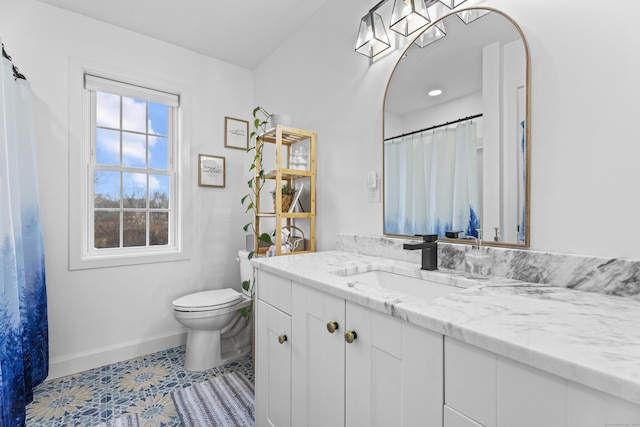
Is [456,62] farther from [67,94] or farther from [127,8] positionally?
[67,94]

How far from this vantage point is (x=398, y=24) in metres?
1.51

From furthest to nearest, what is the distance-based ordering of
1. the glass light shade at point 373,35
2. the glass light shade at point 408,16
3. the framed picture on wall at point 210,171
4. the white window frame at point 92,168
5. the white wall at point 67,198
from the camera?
the framed picture on wall at point 210,171, the white window frame at point 92,168, the white wall at point 67,198, the glass light shade at point 373,35, the glass light shade at point 408,16

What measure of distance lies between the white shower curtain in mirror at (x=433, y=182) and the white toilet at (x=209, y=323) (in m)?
1.32

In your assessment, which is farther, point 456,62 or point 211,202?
point 211,202

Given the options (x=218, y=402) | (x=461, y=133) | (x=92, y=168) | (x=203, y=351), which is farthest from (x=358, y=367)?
(x=92, y=168)

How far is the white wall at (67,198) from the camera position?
2045 millimetres

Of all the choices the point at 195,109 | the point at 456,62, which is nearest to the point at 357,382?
the point at 456,62

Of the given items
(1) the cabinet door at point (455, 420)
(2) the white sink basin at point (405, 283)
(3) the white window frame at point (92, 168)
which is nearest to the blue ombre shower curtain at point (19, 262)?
(3) the white window frame at point (92, 168)

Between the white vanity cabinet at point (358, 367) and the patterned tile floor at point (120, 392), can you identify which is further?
the patterned tile floor at point (120, 392)

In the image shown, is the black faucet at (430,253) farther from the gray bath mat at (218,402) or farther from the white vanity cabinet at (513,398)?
the gray bath mat at (218,402)

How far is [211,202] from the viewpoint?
8.95 feet

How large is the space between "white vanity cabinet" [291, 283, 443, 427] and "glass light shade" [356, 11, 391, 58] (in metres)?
1.31

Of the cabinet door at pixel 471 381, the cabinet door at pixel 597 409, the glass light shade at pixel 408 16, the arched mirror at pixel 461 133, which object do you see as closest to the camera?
the cabinet door at pixel 597 409

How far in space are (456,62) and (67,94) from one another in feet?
8.20
